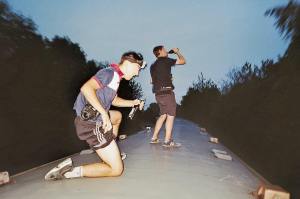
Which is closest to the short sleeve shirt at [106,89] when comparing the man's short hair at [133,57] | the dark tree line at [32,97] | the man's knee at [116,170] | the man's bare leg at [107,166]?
the man's short hair at [133,57]

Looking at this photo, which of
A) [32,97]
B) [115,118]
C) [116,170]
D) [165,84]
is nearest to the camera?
[116,170]

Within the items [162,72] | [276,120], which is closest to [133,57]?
[162,72]

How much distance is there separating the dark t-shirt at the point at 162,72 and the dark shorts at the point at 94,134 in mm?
2804

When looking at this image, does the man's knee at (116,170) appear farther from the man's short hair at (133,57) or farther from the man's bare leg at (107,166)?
the man's short hair at (133,57)

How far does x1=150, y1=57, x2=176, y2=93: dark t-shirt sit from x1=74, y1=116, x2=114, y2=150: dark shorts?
2.80 m

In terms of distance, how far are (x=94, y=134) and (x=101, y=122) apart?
16 cm

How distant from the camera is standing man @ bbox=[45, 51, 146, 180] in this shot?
361cm

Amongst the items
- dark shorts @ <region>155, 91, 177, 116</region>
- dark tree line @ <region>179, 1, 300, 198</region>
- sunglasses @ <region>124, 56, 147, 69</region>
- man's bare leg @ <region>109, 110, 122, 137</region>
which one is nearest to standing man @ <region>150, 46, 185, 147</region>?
dark shorts @ <region>155, 91, 177, 116</region>

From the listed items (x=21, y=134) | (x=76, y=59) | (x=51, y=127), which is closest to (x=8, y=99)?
(x=21, y=134)

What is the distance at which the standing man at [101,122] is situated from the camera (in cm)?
361

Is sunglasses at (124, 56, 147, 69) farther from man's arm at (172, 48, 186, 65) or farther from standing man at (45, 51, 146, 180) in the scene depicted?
man's arm at (172, 48, 186, 65)

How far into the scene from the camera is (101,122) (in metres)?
3.88

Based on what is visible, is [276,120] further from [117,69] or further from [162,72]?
[117,69]

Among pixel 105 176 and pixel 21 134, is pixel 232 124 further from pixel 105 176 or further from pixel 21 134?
pixel 105 176
